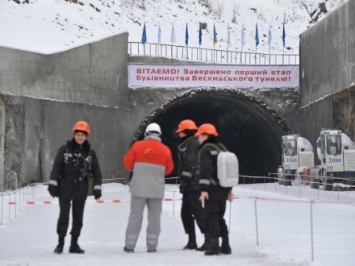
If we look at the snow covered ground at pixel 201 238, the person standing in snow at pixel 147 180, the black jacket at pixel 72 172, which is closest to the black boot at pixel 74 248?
the snow covered ground at pixel 201 238

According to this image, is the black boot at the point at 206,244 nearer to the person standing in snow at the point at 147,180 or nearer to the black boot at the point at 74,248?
the person standing in snow at the point at 147,180

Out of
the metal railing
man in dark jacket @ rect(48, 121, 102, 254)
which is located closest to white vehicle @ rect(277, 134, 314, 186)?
the metal railing

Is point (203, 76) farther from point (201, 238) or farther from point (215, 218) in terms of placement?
point (215, 218)

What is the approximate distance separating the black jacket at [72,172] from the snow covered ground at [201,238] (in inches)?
30.8

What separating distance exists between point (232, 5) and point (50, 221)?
4184cm

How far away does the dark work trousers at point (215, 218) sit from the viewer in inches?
405

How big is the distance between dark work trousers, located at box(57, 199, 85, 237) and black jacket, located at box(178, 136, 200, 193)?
1380 mm

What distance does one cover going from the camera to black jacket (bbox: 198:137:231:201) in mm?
10328

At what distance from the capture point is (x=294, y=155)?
33812 millimetres

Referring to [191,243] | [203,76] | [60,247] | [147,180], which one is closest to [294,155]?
[203,76]

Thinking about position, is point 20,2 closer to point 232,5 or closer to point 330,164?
point 330,164

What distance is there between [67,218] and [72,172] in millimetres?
592

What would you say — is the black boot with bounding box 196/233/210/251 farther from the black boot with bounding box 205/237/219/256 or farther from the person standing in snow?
the person standing in snow

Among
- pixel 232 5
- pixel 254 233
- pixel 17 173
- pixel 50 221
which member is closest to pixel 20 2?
pixel 17 173
